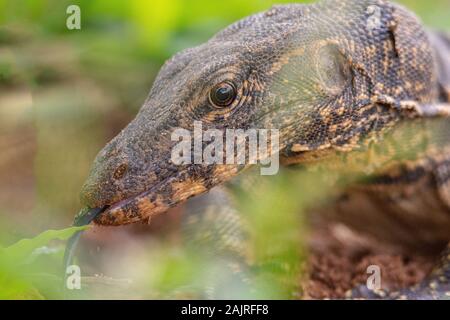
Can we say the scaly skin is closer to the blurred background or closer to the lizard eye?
the lizard eye

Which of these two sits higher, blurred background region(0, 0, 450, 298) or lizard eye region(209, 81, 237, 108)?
blurred background region(0, 0, 450, 298)

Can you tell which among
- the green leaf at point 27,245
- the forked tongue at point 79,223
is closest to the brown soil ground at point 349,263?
the forked tongue at point 79,223

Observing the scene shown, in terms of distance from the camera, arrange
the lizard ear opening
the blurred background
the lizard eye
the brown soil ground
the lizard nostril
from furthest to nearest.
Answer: the blurred background → the brown soil ground → the lizard ear opening → the lizard eye → the lizard nostril

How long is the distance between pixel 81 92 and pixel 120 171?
105 inches

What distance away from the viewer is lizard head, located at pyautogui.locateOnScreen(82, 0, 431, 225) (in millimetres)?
3459

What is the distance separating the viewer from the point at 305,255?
4824 mm

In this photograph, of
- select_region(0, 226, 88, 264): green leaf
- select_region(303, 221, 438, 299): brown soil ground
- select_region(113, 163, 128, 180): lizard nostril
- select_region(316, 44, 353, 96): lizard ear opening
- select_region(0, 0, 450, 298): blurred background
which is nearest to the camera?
select_region(0, 226, 88, 264): green leaf

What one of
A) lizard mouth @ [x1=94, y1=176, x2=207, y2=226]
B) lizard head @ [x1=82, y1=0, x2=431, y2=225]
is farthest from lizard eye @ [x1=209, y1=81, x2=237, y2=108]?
lizard mouth @ [x1=94, y1=176, x2=207, y2=226]

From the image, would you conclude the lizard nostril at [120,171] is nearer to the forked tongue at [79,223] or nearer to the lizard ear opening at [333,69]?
the forked tongue at [79,223]

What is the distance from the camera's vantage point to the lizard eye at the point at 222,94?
361cm

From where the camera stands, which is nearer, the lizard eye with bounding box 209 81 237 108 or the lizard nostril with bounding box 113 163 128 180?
the lizard nostril with bounding box 113 163 128 180

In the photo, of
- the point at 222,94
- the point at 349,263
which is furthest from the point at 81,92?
the point at 222,94
